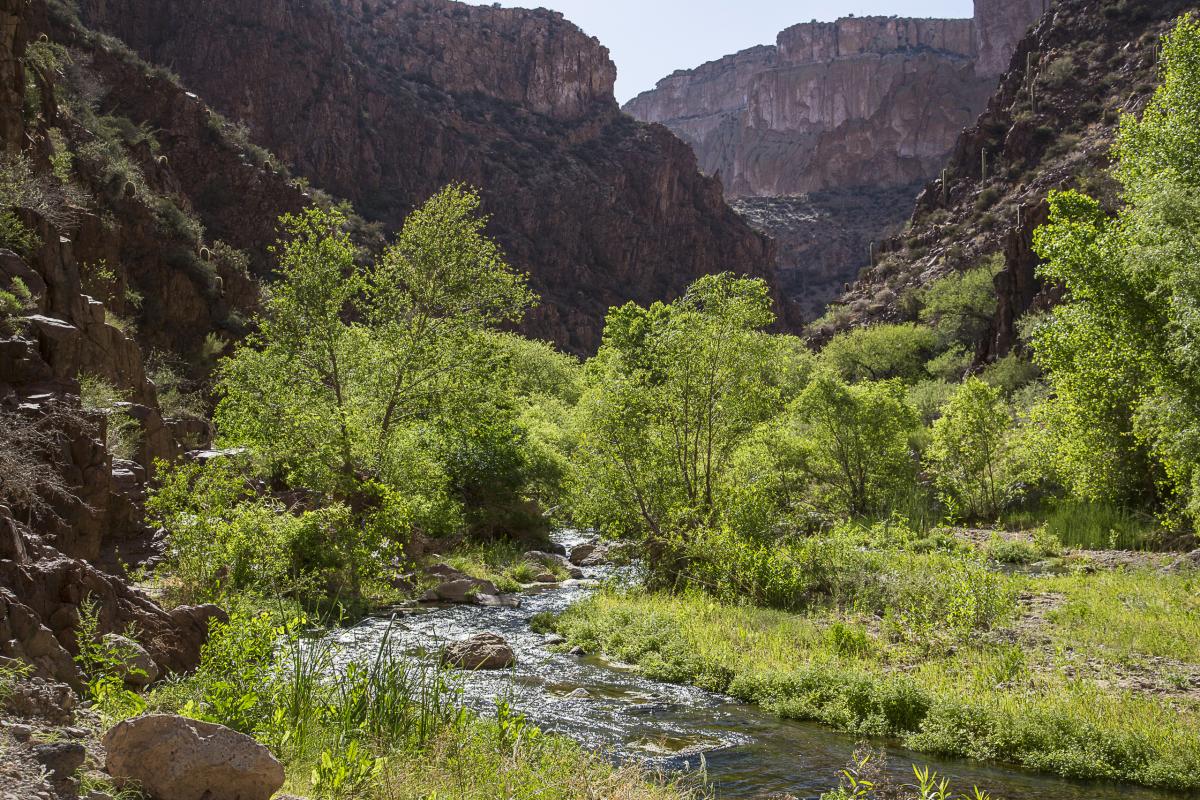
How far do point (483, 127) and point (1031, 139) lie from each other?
211ft

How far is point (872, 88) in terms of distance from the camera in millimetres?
178875

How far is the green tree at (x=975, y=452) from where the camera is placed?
27422mm

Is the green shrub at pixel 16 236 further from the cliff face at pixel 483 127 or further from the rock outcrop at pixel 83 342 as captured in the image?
the cliff face at pixel 483 127

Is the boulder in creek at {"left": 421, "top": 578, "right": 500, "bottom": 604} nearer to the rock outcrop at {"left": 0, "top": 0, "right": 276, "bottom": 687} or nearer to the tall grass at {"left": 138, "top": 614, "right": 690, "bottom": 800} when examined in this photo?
the rock outcrop at {"left": 0, "top": 0, "right": 276, "bottom": 687}

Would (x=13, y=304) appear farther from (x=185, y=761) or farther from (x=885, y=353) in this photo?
(x=885, y=353)

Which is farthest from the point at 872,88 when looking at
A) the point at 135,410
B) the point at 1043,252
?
the point at 135,410

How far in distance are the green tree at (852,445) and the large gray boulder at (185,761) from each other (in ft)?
80.8

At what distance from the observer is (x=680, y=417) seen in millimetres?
20031

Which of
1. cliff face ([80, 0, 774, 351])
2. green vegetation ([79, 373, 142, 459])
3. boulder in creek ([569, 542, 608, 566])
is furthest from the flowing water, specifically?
cliff face ([80, 0, 774, 351])

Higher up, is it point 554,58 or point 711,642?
point 554,58

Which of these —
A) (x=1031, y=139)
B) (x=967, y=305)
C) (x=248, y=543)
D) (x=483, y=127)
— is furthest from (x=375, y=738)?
(x=483, y=127)

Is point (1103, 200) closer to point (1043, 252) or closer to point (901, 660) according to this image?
point (1043, 252)

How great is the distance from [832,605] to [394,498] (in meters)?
9.44

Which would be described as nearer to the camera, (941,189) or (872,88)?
(941,189)
